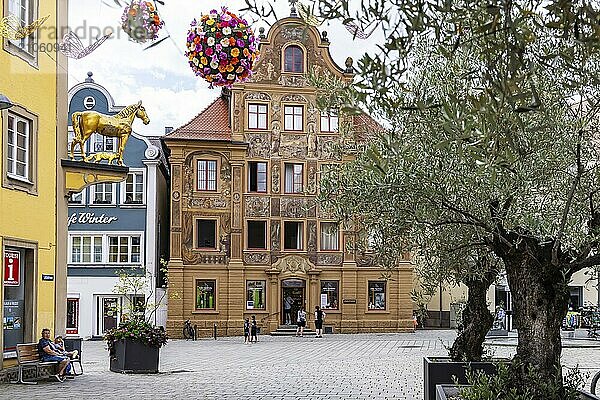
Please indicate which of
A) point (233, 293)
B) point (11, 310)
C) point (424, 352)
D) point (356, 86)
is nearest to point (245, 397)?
point (11, 310)

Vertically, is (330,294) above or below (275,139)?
below

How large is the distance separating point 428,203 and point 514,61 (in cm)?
673

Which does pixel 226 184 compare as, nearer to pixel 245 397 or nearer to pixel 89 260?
pixel 89 260

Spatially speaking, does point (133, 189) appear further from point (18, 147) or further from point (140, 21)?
point (140, 21)

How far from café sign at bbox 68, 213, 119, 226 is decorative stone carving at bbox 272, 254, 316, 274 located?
8.03m

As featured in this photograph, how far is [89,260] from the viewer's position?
49.7m

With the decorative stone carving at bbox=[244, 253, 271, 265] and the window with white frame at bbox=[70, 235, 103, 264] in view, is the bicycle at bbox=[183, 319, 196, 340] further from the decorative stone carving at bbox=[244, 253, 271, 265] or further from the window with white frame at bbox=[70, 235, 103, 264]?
→ the window with white frame at bbox=[70, 235, 103, 264]

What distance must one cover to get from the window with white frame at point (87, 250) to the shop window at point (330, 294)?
10.7 metres

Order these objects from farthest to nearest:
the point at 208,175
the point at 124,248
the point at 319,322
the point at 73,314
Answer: the point at 208,175, the point at 124,248, the point at 73,314, the point at 319,322

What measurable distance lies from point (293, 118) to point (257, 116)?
1.74m

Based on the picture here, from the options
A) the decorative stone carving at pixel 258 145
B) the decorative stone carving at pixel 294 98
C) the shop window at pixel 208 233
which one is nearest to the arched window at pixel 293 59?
the decorative stone carving at pixel 294 98

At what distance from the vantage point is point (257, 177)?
50719mm

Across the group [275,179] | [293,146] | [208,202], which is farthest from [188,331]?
[293,146]

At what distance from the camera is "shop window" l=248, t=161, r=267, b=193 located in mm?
50562
